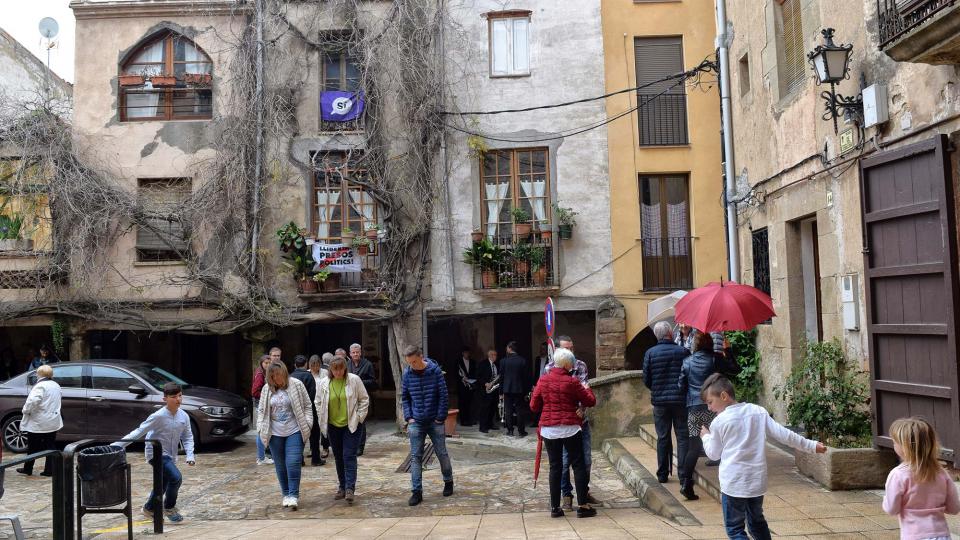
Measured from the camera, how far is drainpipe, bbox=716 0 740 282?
13.9 m

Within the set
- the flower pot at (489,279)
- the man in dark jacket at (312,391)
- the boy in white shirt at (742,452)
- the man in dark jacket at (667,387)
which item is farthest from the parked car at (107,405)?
the boy in white shirt at (742,452)

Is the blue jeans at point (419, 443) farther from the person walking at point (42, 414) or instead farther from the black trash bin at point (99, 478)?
the person walking at point (42, 414)

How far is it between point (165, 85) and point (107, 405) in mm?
7032

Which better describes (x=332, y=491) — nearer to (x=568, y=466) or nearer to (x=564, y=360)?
(x=568, y=466)

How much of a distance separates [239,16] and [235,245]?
4745 millimetres

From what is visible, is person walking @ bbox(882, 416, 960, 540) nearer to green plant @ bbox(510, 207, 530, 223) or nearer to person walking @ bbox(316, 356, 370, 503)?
person walking @ bbox(316, 356, 370, 503)

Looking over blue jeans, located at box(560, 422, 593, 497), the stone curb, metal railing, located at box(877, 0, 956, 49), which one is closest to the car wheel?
the stone curb

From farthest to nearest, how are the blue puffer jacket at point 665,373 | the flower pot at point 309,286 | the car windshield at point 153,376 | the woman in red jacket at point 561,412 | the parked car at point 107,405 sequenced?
the flower pot at point 309,286 → the car windshield at point 153,376 → the parked car at point 107,405 → the blue puffer jacket at point 665,373 → the woman in red jacket at point 561,412

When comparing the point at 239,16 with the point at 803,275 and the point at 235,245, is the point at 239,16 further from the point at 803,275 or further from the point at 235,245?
the point at 803,275

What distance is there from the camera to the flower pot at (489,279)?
1677 cm

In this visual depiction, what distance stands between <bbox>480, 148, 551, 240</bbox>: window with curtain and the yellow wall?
1389 millimetres

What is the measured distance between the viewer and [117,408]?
46.5ft

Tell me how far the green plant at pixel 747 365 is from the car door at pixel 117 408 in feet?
30.6

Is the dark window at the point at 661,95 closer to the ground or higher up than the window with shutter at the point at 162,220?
higher up
